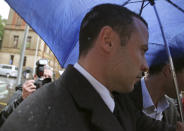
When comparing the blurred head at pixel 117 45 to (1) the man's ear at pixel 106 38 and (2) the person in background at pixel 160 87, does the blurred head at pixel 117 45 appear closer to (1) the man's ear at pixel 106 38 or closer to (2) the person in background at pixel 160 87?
(1) the man's ear at pixel 106 38

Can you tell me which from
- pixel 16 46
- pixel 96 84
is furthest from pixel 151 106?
pixel 16 46

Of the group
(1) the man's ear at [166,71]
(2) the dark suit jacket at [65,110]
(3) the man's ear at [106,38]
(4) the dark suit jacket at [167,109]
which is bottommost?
(4) the dark suit jacket at [167,109]

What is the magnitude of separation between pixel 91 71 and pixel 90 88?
14 centimetres

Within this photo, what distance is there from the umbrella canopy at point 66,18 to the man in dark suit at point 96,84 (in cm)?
50

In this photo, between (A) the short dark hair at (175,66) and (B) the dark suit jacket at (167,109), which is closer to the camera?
(B) the dark suit jacket at (167,109)

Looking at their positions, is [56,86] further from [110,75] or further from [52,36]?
[52,36]

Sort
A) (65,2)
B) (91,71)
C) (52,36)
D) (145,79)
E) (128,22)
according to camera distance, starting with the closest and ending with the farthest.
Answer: (91,71) < (128,22) < (65,2) < (52,36) < (145,79)

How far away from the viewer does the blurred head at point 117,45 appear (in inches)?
44.6

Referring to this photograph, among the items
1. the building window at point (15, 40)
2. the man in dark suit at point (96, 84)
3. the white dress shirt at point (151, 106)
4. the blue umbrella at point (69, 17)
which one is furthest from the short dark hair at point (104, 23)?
the building window at point (15, 40)

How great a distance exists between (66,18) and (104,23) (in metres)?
0.71

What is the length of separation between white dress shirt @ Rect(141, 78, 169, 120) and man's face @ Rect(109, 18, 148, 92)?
896 mm

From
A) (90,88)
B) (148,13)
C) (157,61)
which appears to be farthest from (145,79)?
(90,88)

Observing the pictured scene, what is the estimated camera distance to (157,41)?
7.59ft

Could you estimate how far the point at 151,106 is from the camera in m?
2.02
